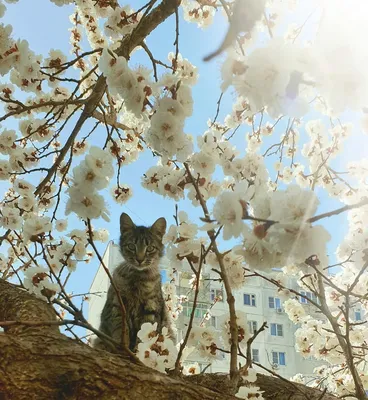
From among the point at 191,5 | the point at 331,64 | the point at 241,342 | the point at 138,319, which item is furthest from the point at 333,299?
the point at 331,64

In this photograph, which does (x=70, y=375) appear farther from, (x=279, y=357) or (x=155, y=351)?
(x=279, y=357)

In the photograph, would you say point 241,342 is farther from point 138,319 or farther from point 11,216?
point 11,216

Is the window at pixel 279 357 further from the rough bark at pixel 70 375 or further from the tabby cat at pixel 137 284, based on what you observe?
the rough bark at pixel 70 375

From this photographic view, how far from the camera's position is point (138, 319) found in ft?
9.48

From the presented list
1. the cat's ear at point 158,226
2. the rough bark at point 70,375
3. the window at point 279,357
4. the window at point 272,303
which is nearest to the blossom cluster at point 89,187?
the rough bark at point 70,375

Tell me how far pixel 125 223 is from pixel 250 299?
11345mm

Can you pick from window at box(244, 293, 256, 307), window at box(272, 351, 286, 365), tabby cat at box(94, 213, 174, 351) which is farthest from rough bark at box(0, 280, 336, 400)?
window at box(244, 293, 256, 307)

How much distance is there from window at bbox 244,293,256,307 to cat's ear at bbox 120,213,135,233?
36.4ft

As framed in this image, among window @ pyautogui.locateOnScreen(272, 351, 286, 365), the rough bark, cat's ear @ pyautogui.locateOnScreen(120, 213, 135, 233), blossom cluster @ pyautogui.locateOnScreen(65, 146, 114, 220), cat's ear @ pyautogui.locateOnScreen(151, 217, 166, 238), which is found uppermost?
window @ pyautogui.locateOnScreen(272, 351, 286, 365)

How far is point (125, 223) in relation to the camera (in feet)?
11.0

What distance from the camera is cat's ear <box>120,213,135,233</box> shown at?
11.0 feet

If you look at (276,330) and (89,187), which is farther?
(276,330)

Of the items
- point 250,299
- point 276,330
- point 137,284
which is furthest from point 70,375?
point 276,330

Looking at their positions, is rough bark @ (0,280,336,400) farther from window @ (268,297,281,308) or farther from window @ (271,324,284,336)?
window @ (268,297,281,308)
